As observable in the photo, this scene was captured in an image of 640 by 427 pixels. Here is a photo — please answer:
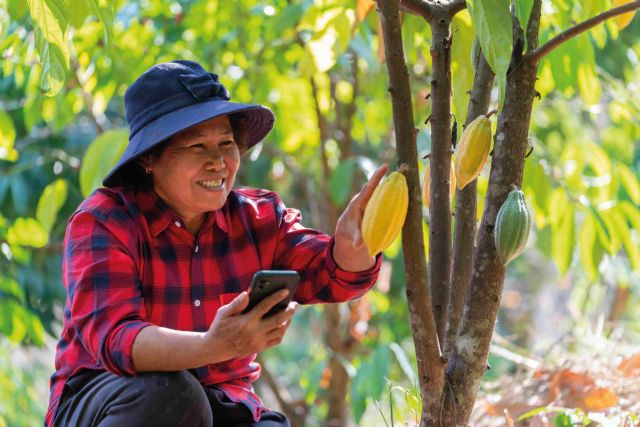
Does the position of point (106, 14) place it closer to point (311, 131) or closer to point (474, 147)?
point (474, 147)

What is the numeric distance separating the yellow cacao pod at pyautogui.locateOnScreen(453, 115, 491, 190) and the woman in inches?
5.5

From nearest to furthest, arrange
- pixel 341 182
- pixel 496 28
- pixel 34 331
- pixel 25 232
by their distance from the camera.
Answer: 1. pixel 496 28
2. pixel 341 182
3. pixel 34 331
4. pixel 25 232

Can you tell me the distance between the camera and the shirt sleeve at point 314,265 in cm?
171

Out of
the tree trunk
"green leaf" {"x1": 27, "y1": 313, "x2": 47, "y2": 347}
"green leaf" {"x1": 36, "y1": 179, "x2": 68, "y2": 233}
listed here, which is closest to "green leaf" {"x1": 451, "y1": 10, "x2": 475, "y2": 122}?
the tree trunk

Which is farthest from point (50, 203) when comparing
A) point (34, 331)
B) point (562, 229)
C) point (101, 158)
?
point (562, 229)

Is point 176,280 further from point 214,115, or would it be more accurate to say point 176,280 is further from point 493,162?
point 493,162

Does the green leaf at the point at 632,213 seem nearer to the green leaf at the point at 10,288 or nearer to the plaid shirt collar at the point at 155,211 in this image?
the plaid shirt collar at the point at 155,211

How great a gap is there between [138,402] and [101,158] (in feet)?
3.44

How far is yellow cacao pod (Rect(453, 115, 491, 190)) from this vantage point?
56.1 inches

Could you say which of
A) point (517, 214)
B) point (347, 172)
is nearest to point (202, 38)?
point (347, 172)

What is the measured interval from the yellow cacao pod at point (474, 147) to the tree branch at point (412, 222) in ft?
0.25

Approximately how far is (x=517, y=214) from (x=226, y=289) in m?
0.68

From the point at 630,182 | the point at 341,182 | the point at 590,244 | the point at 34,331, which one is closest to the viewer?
the point at 590,244

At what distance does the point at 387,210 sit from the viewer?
1370 millimetres
